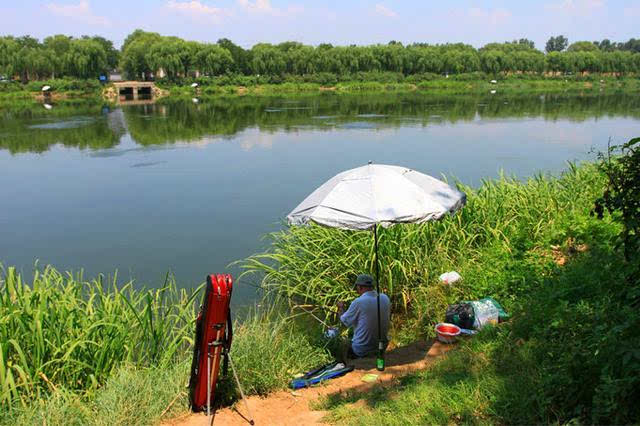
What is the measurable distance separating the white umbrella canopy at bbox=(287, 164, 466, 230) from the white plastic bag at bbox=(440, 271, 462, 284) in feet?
4.04

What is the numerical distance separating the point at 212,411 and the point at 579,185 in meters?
6.36

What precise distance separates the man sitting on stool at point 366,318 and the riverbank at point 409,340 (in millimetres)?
329

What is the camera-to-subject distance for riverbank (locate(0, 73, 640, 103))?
51594mm

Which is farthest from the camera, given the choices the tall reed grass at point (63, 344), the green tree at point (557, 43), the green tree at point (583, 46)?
the green tree at point (557, 43)

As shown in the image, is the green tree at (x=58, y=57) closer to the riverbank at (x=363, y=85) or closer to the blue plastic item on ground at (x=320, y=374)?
the riverbank at (x=363, y=85)

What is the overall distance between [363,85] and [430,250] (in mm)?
54733

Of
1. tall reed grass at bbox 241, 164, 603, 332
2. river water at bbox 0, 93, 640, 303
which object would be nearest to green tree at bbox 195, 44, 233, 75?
river water at bbox 0, 93, 640, 303

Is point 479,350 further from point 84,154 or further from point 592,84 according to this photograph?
point 592,84

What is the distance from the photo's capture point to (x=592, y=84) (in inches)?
2520

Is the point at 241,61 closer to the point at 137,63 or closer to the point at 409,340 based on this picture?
the point at 137,63

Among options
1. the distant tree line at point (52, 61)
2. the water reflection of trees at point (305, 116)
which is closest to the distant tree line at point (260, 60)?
the distant tree line at point (52, 61)

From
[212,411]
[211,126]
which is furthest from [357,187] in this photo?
[211,126]

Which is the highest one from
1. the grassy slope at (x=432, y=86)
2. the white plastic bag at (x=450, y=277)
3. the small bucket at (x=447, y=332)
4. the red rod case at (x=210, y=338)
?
the grassy slope at (x=432, y=86)

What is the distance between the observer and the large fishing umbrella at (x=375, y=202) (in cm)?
409
